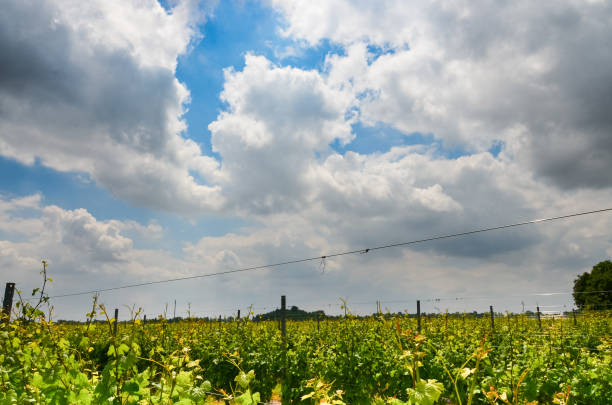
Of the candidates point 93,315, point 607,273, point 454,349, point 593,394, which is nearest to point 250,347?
point 454,349

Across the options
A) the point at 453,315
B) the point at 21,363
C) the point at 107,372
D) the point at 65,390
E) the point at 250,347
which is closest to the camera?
the point at 107,372

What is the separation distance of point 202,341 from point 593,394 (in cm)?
795

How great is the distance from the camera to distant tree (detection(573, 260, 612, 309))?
39312 mm

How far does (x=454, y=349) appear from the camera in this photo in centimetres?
677

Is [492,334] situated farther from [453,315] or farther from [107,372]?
[107,372]

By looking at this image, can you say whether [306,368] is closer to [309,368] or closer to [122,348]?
[309,368]

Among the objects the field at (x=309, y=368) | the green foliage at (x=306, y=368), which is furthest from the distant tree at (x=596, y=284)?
the field at (x=309, y=368)

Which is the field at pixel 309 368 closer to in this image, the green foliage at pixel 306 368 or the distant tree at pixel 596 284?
the green foliage at pixel 306 368

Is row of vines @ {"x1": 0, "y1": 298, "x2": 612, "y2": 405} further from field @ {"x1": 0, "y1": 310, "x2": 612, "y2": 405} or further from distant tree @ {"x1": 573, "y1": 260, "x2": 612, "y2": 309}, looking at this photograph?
distant tree @ {"x1": 573, "y1": 260, "x2": 612, "y2": 309}

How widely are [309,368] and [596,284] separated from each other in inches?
1902

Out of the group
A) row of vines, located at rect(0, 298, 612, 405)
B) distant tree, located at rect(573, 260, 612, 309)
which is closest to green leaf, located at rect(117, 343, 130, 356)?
row of vines, located at rect(0, 298, 612, 405)

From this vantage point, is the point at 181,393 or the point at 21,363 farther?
the point at 21,363

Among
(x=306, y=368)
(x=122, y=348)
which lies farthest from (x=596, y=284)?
(x=122, y=348)

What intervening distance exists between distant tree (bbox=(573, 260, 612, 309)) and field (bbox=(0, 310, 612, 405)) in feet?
126
